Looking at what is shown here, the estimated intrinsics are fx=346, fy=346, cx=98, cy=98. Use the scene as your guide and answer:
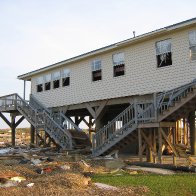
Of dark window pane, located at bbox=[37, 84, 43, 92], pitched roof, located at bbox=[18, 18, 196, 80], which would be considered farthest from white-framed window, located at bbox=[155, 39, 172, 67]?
dark window pane, located at bbox=[37, 84, 43, 92]

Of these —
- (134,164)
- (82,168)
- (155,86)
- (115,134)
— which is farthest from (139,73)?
(82,168)

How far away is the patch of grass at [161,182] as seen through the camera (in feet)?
30.7

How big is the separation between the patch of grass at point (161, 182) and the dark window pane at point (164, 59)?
7.39 m

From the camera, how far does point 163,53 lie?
17922mm

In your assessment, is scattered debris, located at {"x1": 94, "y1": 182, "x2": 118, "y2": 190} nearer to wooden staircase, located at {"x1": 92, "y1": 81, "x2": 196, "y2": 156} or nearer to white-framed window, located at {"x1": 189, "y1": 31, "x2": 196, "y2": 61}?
wooden staircase, located at {"x1": 92, "y1": 81, "x2": 196, "y2": 156}

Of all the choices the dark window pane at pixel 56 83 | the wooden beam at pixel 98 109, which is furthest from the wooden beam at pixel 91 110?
the dark window pane at pixel 56 83

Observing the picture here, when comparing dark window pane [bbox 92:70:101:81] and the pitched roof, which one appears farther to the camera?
dark window pane [bbox 92:70:101:81]

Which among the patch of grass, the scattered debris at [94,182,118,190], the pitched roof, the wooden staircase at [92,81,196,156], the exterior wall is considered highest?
the pitched roof

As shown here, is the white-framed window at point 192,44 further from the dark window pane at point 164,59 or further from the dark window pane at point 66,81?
the dark window pane at point 66,81

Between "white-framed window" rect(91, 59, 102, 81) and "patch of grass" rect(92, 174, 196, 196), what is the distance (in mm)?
10637

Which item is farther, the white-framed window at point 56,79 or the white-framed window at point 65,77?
the white-framed window at point 56,79

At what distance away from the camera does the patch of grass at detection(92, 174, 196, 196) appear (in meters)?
9.36

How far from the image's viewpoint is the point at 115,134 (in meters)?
17.5

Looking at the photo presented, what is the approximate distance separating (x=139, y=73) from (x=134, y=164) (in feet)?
18.2
